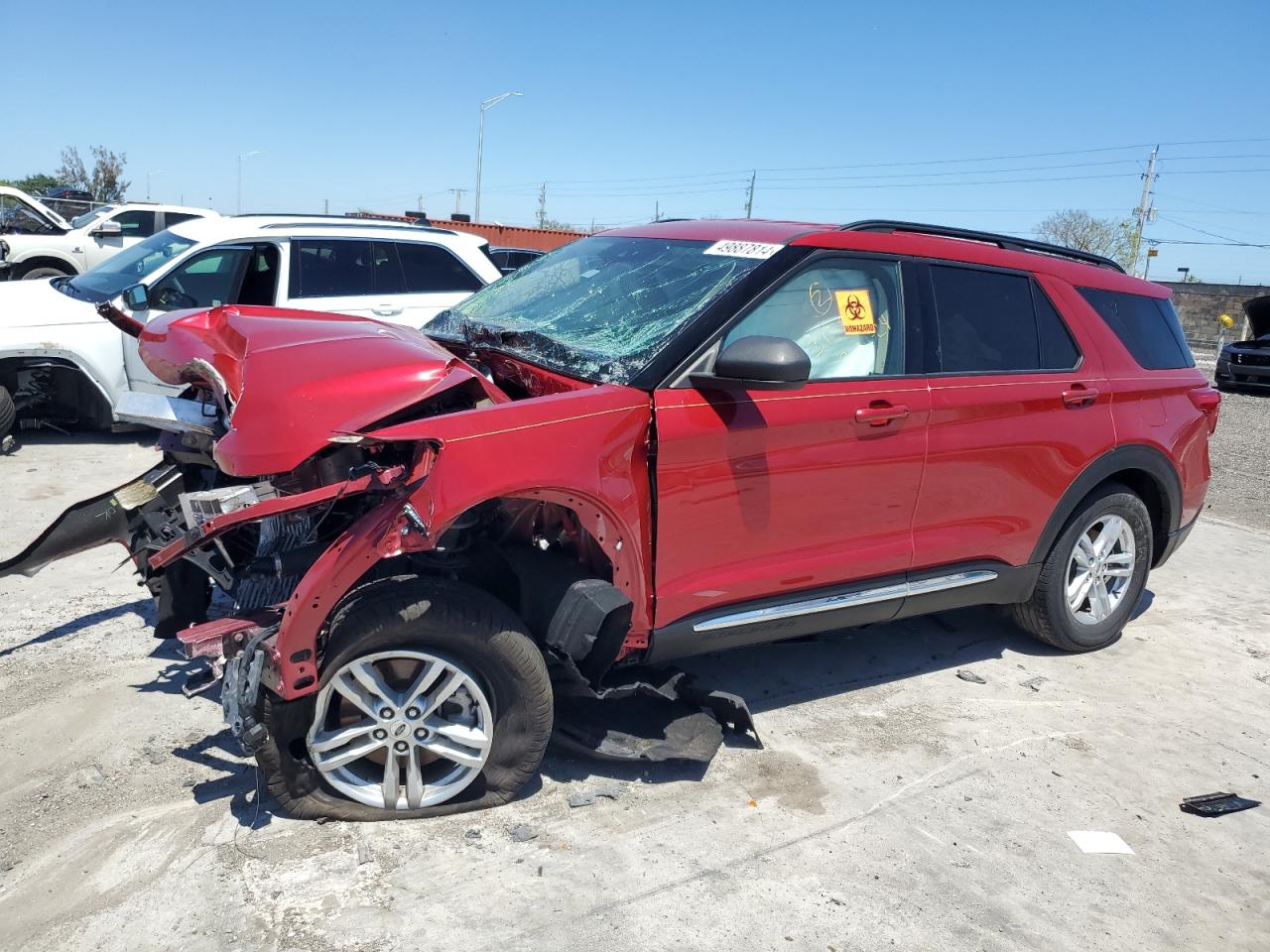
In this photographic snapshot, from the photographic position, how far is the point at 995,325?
434cm

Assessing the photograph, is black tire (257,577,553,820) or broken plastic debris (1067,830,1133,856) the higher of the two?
black tire (257,577,553,820)

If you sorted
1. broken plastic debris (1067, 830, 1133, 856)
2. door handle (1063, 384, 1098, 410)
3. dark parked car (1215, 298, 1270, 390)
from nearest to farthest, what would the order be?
broken plastic debris (1067, 830, 1133, 856)
door handle (1063, 384, 1098, 410)
dark parked car (1215, 298, 1270, 390)

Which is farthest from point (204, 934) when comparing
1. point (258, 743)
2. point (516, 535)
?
point (516, 535)

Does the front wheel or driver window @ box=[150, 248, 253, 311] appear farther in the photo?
the front wheel

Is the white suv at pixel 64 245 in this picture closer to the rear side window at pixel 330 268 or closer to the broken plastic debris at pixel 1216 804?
the rear side window at pixel 330 268

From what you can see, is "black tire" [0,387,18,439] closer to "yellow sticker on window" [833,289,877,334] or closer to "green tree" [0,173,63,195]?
"yellow sticker on window" [833,289,877,334]

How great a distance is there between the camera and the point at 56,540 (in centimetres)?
360

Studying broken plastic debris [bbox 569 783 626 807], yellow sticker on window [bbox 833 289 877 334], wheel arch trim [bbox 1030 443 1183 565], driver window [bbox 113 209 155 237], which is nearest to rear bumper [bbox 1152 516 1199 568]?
wheel arch trim [bbox 1030 443 1183 565]

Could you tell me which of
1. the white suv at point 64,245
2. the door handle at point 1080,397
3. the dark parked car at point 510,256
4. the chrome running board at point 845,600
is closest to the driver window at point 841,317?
the chrome running board at point 845,600

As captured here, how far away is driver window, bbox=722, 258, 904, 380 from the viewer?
3697 millimetres

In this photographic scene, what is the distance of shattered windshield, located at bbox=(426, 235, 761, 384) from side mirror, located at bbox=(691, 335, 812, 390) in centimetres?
28

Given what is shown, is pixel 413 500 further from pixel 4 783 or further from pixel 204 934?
pixel 4 783

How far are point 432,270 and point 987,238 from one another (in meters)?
5.33

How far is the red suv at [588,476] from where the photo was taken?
2.95m
